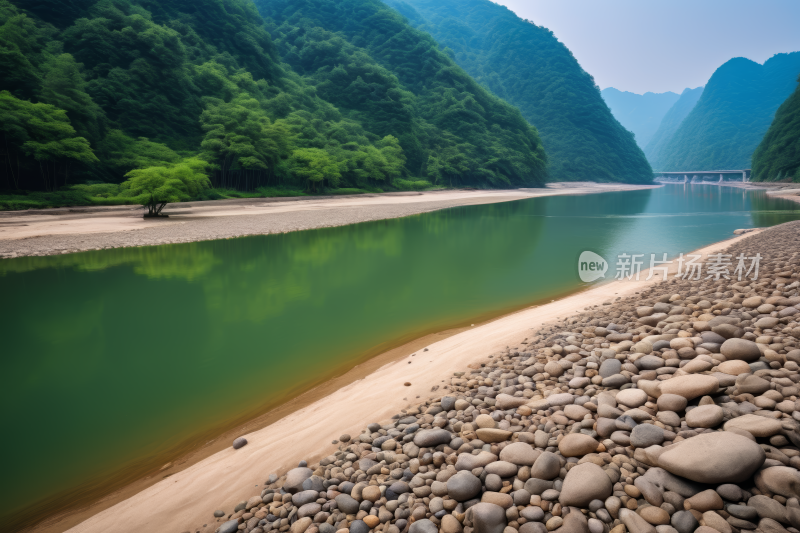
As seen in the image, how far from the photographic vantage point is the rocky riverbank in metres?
2.69

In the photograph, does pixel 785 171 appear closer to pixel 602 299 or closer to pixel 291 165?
pixel 291 165

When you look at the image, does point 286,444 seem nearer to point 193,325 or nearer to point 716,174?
point 193,325

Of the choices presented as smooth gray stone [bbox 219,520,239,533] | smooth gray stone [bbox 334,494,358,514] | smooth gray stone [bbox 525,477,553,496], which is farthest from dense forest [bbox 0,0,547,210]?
smooth gray stone [bbox 525,477,553,496]

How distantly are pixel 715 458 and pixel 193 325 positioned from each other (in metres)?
11.1

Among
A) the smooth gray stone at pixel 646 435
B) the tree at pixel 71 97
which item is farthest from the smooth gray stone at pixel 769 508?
the tree at pixel 71 97

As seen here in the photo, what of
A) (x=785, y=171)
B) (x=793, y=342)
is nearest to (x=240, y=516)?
(x=793, y=342)

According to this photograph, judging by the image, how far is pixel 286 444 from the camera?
Answer: 4.73m

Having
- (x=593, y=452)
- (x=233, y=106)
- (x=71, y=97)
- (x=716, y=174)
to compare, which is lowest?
(x=593, y=452)

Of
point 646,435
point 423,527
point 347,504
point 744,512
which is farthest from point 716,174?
point 347,504

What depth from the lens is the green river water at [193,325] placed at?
573cm

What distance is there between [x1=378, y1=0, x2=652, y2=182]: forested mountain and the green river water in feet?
431

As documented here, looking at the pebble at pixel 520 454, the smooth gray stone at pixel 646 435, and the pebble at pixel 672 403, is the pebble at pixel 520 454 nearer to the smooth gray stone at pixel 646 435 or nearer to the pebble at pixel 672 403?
the smooth gray stone at pixel 646 435

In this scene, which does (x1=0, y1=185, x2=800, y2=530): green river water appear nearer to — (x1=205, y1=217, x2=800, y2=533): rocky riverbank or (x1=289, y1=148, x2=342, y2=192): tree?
(x1=205, y1=217, x2=800, y2=533): rocky riverbank

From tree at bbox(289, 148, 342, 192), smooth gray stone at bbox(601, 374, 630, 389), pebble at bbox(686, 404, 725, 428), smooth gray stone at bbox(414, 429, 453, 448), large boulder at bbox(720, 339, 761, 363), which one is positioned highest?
tree at bbox(289, 148, 342, 192)
